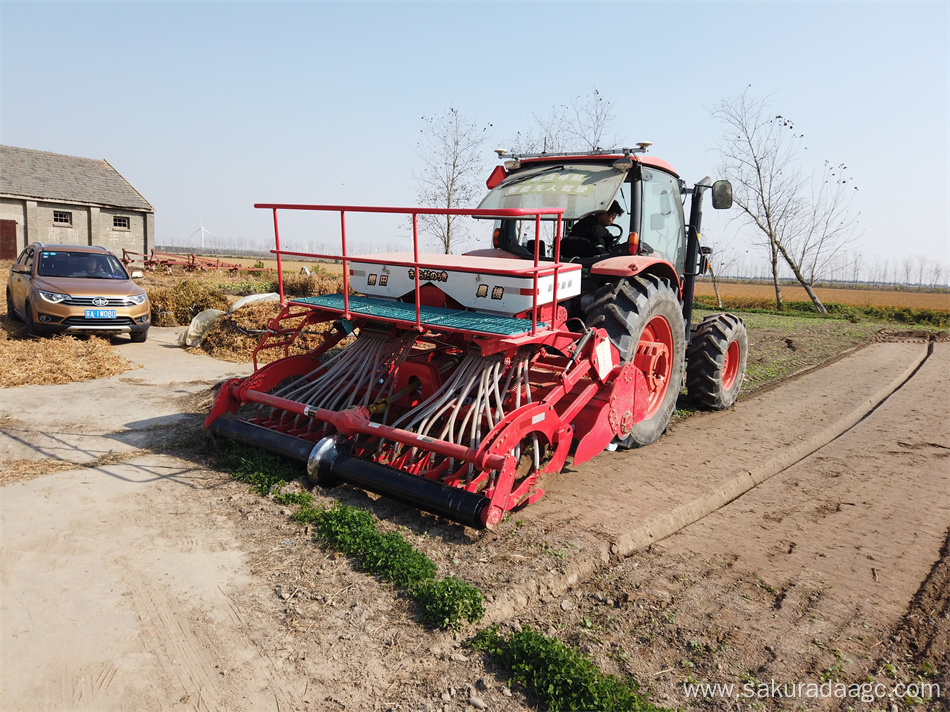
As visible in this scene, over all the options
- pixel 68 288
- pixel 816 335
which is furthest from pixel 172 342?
pixel 816 335

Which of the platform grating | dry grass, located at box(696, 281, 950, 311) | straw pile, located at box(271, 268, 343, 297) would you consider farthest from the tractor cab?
dry grass, located at box(696, 281, 950, 311)

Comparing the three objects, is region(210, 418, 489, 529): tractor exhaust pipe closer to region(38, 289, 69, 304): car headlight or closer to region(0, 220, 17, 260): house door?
region(38, 289, 69, 304): car headlight

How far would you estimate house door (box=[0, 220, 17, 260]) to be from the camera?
2620 centimetres

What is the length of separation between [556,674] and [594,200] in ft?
13.1

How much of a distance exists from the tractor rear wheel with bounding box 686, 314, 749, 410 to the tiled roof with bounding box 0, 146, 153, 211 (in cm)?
2978

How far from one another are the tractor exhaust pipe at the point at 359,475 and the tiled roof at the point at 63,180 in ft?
94.1

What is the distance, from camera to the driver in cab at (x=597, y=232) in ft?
20.1

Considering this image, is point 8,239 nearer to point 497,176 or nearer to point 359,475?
point 497,176

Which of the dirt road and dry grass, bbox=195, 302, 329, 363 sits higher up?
dry grass, bbox=195, 302, 329, 363

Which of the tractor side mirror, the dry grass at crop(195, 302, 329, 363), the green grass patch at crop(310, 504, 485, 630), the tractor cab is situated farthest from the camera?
the dry grass at crop(195, 302, 329, 363)

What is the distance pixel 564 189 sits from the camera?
564cm

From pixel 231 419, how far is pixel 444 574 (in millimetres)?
2676

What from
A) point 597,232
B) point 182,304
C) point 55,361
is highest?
point 597,232

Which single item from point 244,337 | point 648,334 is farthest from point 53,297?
point 648,334
